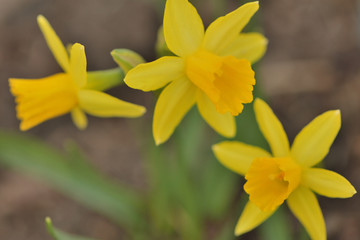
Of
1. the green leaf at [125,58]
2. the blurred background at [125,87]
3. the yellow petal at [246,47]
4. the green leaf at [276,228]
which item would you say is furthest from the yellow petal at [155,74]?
the blurred background at [125,87]

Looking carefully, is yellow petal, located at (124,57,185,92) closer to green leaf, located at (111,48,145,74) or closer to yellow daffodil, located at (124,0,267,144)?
yellow daffodil, located at (124,0,267,144)

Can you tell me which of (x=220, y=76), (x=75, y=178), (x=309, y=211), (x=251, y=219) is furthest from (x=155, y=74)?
(x=75, y=178)

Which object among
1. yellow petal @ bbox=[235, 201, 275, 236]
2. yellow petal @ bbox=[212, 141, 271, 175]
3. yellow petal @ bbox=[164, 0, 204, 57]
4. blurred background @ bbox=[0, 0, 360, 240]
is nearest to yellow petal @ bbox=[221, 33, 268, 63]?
yellow petal @ bbox=[164, 0, 204, 57]

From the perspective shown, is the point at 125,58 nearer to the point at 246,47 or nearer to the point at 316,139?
the point at 246,47

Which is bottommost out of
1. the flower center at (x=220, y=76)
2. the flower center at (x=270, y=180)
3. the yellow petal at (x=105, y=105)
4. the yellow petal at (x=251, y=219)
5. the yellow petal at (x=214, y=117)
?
the yellow petal at (x=251, y=219)

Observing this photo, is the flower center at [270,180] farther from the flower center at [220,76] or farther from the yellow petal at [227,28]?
the yellow petal at [227,28]

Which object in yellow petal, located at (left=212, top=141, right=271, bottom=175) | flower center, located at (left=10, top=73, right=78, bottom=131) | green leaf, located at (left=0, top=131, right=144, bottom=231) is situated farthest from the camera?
green leaf, located at (left=0, top=131, right=144, bottom=231)

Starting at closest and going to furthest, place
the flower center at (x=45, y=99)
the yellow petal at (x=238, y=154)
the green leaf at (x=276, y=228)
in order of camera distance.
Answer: the yellow petal at (x=238, y=154) → the flower center at (x=45, y=99) → the green leaf at (x=276, y=228)
